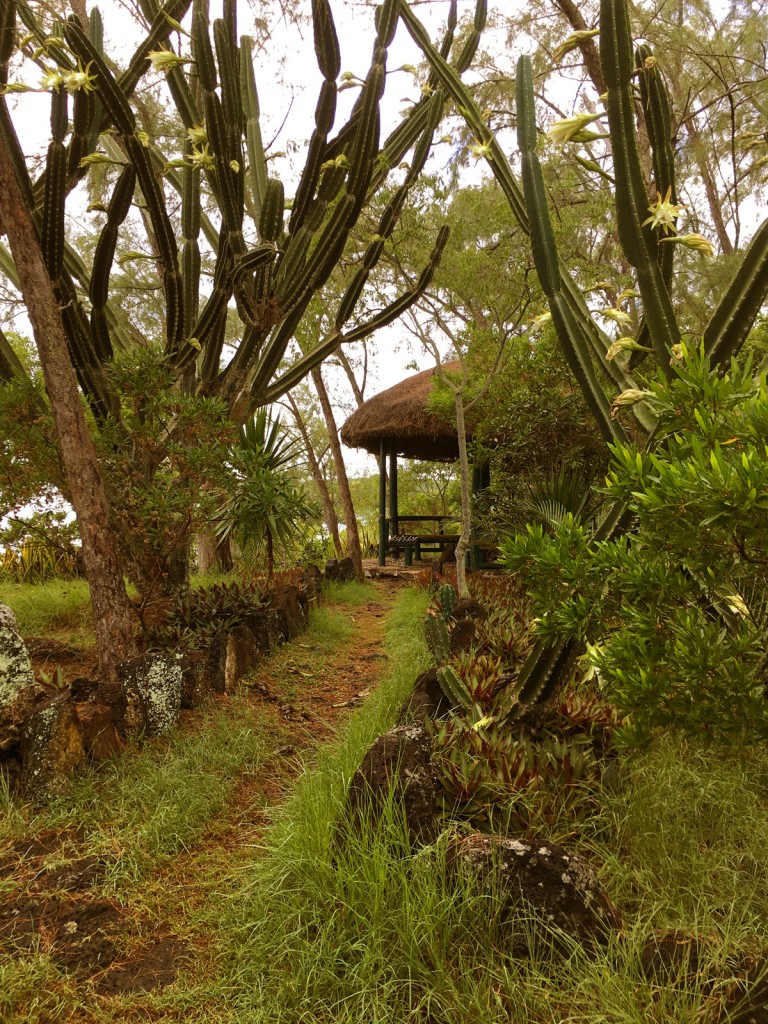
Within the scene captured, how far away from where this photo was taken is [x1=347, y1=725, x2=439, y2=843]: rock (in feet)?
7.64

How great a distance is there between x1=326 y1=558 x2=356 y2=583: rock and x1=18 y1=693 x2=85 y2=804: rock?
5.44m

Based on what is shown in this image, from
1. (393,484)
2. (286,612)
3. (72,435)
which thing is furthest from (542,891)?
(393,484)

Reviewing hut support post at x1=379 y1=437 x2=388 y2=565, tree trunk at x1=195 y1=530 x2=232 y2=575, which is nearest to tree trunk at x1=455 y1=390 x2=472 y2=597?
tree trunk at x1=195 y1=530 x2=232 y2=575

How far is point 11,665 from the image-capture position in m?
3.02

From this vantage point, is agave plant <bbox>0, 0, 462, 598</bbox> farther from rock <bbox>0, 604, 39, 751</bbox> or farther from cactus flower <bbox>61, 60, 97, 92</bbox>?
rock <bbox>0, 604, 39, 751</bbox>

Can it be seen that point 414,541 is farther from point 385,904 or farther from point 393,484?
point 385,904

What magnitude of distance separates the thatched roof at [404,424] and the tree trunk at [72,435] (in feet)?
19.4

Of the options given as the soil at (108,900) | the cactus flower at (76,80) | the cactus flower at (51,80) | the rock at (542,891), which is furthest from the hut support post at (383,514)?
the rock at (542,891)

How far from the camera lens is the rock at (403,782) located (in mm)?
2328

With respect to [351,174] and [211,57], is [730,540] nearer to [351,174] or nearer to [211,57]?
[351,174]

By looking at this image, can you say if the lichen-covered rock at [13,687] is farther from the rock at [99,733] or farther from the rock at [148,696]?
the rock at [148,696]

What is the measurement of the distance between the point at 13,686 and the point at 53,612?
2.81 m

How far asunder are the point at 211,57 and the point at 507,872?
479 cm

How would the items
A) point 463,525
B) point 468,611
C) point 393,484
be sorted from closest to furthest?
point 468,611 → point 463,525 → point 393,484
